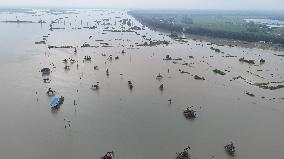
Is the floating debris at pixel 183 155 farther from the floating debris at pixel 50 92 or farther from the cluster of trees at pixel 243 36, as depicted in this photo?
the cluster of trees at pixel 243 36

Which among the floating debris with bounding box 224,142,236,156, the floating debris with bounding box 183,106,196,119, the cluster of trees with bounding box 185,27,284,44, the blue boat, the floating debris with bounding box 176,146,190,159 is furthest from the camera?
the cluster of trees with bounding box 185,27,284,44

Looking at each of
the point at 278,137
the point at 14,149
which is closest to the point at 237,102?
the point at 278,137

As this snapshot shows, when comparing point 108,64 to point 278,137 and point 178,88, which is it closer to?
point 178,88

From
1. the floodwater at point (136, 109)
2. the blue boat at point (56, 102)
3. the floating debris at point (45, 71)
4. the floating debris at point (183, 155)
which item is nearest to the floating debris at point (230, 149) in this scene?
the floodwater at point (136, 109)

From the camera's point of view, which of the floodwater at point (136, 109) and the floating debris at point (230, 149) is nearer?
the floating debris at point (230, 149)

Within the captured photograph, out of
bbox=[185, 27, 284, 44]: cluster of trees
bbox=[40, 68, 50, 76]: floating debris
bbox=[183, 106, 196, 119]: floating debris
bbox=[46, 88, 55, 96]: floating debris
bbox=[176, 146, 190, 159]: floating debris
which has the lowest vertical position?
bbox=[176, 146, 190, 159]: floating debris

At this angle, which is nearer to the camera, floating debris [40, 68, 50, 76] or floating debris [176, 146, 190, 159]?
floating debris [176, 146, 190, 159]

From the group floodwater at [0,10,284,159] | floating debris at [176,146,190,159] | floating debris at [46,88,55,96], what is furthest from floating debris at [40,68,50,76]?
floating debris at [176,146,190,159]

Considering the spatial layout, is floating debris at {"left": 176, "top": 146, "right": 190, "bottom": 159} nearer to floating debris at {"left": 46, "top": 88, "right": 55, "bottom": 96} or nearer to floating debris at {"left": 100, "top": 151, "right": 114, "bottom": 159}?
floating debris at {"left": 100, "top": 151, "right": 114, "bottom": 159}
